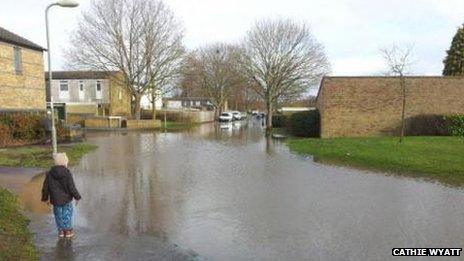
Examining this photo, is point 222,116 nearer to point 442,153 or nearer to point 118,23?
point 118,23

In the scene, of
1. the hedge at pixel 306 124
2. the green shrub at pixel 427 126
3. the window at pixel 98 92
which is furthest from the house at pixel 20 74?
the window at pixel 98 92

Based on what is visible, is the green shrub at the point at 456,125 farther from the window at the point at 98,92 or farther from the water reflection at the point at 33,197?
the window at the point at 98,92

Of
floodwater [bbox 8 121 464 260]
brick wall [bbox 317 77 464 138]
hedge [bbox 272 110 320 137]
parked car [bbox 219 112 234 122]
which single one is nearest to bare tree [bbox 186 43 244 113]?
parked car [bbox 219 112 234 122]

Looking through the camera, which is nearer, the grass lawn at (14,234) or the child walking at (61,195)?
the grass lawn at (14,234)

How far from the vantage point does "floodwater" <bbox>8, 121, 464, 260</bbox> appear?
7777mm

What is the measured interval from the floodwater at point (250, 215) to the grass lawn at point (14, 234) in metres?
0.24

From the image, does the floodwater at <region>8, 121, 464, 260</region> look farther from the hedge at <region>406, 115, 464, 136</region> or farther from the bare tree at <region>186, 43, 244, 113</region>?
the bare tree at <region>186, 43, 244, 113</region>

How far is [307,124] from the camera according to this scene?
1336 inches

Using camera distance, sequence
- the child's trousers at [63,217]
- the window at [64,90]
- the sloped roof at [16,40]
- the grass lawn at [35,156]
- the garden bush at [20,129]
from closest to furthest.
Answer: the child's trousers at [63,217], the grass lawn at [35,156], the garden bush at [20,129], the sloped roof at [16,40], the window at [64,90]

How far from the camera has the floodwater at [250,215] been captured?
7.78 metres

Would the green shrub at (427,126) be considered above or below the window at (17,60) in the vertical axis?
below

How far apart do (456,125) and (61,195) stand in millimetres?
24568

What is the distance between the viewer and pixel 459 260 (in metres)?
7.21

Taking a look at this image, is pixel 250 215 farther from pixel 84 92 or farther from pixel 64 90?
pixel 64 90
